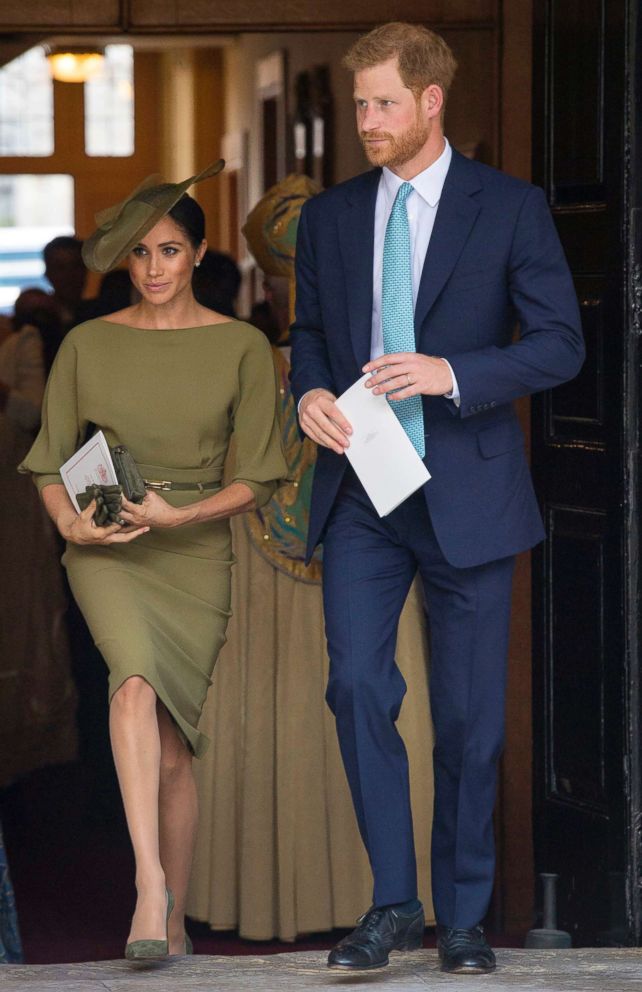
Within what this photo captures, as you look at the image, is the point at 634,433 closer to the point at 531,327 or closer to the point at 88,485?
the point at 531,327

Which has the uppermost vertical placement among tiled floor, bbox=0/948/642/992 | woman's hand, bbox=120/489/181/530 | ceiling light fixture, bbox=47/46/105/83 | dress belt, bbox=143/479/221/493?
ceiling light fixture, bbox=47/46/105/83

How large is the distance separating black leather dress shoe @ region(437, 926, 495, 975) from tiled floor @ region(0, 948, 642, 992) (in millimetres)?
22

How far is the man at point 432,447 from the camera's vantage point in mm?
3965

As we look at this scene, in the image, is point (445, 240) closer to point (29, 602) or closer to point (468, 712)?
point (468, 712)

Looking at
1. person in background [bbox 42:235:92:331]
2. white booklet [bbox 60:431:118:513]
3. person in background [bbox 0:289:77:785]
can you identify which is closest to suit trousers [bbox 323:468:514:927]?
white booklet [bbox 60:431:118:513]

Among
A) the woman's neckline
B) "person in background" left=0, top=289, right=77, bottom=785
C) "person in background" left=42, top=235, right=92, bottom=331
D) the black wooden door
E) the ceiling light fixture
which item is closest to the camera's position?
the woman's neckline

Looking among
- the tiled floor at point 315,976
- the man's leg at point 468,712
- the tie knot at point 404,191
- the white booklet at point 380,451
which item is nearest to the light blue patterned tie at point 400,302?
the tie knot at point 404,191

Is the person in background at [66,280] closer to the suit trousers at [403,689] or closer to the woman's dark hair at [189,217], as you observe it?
the woman's dark hair at [189,217]

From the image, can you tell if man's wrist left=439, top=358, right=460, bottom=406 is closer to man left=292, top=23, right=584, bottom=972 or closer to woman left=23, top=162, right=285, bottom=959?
man left=292, top=23, right=584, bottom=972

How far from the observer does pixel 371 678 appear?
4.05 metres

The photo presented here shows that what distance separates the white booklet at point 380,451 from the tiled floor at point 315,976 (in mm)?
929

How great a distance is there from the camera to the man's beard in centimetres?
397

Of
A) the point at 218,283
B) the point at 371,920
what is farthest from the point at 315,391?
the point at 218,283

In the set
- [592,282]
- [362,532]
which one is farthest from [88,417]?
[592,282]
